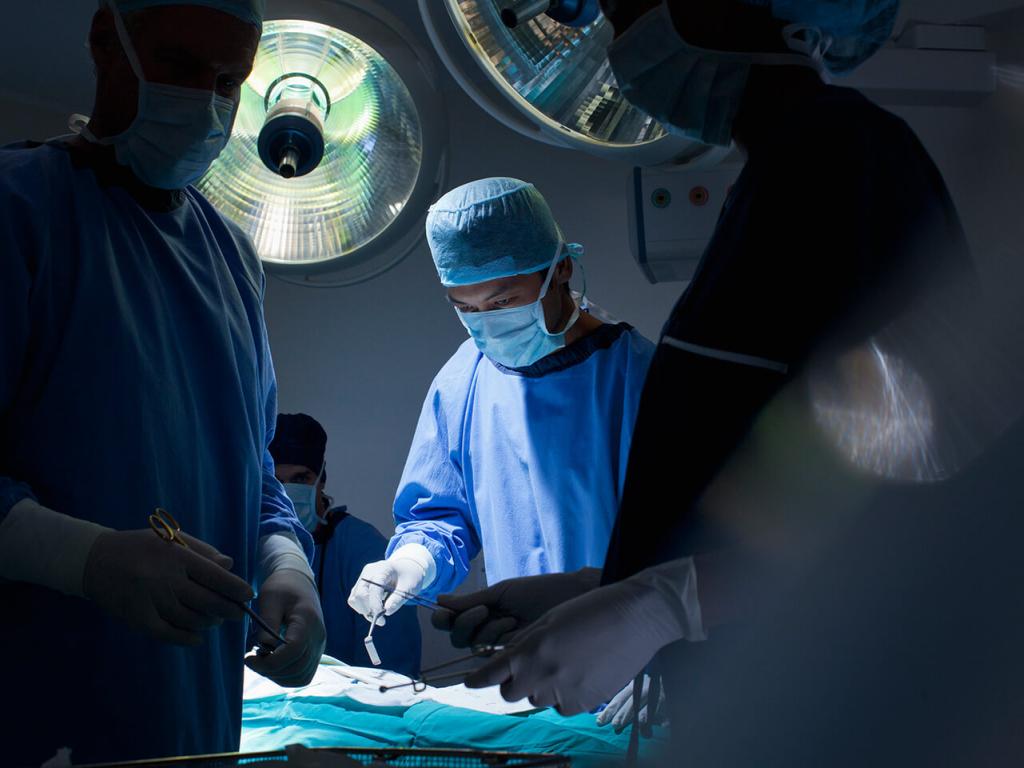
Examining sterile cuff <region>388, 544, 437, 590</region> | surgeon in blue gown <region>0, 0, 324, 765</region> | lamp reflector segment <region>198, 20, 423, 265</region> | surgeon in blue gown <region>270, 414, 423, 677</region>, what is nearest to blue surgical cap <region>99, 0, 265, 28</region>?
surgeon in blue gown <region>0, 0, 324, 765</region>

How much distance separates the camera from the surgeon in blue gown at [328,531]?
9.85ft

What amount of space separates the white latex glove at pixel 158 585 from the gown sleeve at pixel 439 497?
120 cm

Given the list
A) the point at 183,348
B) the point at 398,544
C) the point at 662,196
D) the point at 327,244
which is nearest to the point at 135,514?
the point at 183,348

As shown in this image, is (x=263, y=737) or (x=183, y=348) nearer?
(x=183, y=348)

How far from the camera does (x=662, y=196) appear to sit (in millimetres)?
2104

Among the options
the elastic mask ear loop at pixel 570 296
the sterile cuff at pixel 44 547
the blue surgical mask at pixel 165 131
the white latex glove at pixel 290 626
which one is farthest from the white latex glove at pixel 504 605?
the elastic mask ear loop at pixel 570 296

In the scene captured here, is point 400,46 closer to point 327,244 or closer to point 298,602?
point 327,244

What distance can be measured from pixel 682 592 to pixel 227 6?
1.04 meters

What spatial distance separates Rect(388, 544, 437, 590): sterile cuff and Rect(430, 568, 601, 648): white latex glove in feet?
2.28

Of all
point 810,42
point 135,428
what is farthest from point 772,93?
point 135,428

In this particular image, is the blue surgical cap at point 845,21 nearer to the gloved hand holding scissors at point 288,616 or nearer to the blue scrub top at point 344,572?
the gloved hand holding scissors at point 288,616

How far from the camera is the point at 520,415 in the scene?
7.22 ft

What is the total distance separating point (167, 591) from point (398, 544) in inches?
48.3

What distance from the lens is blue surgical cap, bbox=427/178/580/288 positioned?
6.87 ft
